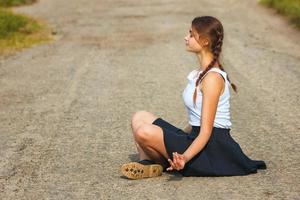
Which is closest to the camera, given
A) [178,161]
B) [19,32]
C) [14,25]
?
[178,161]

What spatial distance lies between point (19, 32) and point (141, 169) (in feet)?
37.2

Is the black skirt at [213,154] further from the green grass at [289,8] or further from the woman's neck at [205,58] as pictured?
the green grass at [289,8]

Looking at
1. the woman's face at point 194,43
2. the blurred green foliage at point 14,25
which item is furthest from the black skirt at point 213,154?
the blurred green foliage at point 14,25

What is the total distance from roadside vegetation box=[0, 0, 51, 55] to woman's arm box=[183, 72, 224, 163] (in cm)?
903

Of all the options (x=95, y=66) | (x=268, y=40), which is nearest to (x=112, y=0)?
(x=268, y=40)

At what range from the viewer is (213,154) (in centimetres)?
535

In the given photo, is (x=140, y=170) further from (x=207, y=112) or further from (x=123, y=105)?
(x=123, y=105)

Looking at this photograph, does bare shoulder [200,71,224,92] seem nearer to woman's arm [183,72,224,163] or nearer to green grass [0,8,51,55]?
woman's arm [183,72,224,163]

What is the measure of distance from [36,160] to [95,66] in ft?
18.4

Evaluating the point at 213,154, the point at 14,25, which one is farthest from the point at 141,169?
the point at 14,25

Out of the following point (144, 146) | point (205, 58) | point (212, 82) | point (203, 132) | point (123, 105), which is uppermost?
point (205, 58)

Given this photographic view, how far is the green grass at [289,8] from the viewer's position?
16.6 meters

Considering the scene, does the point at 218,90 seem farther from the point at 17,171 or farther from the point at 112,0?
the point at 112,0

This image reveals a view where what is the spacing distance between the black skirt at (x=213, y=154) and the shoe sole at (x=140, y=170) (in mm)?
173
